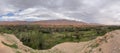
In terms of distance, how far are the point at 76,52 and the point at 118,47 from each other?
10.3m

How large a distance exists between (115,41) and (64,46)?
15.4 metres

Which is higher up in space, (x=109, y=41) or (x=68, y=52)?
(x=109, y=41)

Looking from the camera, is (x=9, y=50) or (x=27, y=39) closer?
(x=9, y=50)

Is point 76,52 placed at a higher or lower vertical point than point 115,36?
lower

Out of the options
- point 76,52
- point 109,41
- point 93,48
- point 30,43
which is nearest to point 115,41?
point 109,41

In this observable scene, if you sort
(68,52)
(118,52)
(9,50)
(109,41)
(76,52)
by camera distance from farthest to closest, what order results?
(68,52), (76,52), (109,41), (9,50), (118,52)

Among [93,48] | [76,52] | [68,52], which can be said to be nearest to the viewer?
[93,48]

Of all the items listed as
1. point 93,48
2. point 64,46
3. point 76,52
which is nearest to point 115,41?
point 93,48

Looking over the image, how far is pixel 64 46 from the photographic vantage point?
39562 millimetres

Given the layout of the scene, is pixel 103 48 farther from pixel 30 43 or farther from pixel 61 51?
pixel 30 43

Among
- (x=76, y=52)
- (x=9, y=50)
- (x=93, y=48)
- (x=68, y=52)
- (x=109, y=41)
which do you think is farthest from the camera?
(x=68, y=52)

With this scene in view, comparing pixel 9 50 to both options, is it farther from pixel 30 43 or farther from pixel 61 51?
pixel 30 43

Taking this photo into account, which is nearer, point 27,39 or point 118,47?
point 118,47

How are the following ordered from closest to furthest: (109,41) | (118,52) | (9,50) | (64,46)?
(118,52) → (9,50) → (109,41) → (64,46)
